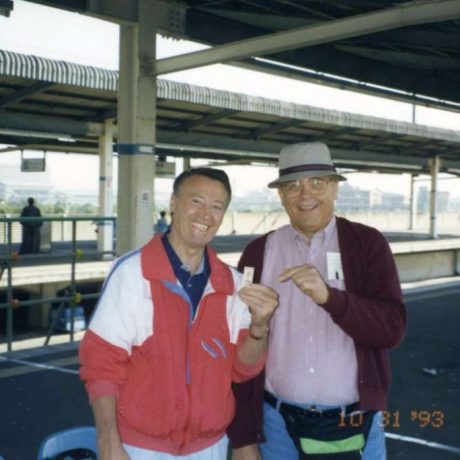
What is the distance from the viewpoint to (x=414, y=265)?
72.2 feet

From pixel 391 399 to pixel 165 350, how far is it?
4.21 meters

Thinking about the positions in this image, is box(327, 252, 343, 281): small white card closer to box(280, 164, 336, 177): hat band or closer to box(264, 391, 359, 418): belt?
box(280, 164, 336, 177): hat band

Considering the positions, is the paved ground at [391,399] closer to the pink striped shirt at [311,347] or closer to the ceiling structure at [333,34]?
the pink striped shirt at [311,347]

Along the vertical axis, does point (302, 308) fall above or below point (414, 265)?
above

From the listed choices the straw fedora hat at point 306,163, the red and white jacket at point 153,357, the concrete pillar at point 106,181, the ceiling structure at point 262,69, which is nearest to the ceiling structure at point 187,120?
the ceiling structure at point 262,69

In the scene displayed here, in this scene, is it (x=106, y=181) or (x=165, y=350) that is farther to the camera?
(x=106, y=181)

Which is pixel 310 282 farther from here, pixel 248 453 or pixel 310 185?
pixel 248 453

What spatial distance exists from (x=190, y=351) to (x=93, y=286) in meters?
14.4

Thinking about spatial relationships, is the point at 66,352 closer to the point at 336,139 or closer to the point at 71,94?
the point at 71,94

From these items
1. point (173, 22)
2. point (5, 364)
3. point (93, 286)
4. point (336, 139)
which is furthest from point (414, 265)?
point (5, 364)

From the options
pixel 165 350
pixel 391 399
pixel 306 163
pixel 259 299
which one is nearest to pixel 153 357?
pixel 165 350

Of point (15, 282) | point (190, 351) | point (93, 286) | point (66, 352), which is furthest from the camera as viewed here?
point (93, 286)

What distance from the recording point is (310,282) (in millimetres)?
2166
